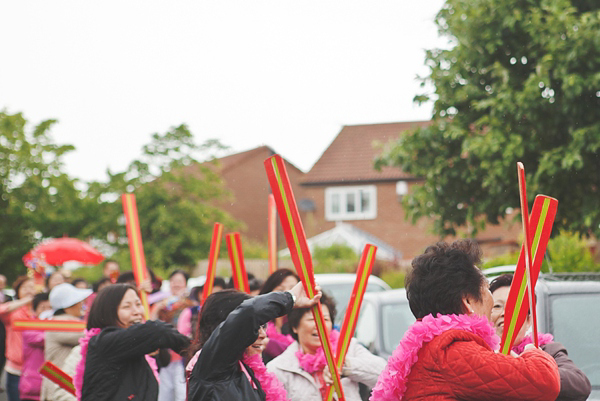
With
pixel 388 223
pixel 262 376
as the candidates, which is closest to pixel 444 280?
pixel 262 376

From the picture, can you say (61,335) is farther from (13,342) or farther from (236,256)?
(236,256)

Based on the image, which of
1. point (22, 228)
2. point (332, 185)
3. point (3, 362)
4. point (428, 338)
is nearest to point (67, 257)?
point (3, 362)

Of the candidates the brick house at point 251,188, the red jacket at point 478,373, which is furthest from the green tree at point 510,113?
the brick house at point 251,188

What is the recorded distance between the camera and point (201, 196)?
32.0 metres

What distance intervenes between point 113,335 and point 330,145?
126 feet

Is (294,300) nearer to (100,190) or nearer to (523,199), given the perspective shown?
(523,199)

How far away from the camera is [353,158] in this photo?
41.6m

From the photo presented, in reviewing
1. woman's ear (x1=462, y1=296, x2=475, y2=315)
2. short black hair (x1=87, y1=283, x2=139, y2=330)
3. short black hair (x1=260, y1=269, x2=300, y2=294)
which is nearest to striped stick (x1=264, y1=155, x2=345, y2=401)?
woman's ear (x1=462, y1=296, x2=475, y2=315)

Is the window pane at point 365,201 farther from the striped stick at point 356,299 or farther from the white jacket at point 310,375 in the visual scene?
the striped stick at point 356,299

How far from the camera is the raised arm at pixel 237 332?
373 centimetres

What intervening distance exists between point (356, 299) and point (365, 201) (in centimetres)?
3750

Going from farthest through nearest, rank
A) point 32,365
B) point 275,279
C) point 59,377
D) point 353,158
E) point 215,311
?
point 353,158, point 32,365, point 275,279, point 59,377, point 215,311

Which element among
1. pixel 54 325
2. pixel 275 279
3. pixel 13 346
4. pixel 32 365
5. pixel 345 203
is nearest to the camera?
pixel 275 279

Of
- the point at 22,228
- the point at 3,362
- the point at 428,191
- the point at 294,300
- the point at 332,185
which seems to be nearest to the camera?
the point at 294,300
